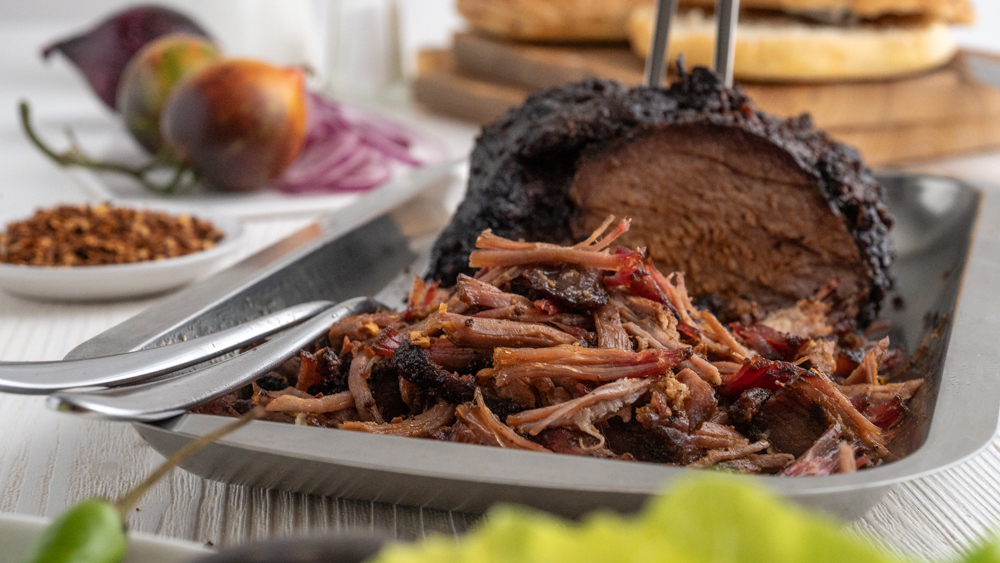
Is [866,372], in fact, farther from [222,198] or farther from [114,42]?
[114,42]

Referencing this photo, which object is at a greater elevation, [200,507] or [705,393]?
[705,393]

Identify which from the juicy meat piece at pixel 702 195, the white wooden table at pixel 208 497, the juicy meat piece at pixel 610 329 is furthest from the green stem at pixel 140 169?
the juicy meat piece at pixel 610 329

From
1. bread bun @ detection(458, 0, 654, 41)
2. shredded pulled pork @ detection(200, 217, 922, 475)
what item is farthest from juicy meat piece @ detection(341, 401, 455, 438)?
bread bun @ detection(458, 0, 654, 41)

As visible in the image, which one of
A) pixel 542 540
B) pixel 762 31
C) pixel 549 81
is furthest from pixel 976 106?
pixel 542 540

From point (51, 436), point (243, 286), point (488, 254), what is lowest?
point (51, 436)

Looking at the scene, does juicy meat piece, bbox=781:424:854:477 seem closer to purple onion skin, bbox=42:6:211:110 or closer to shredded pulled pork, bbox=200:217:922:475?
shredded pulled pork, bbox=200:217:922:475

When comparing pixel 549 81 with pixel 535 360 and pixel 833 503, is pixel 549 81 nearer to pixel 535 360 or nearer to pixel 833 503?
pixel 535 360
